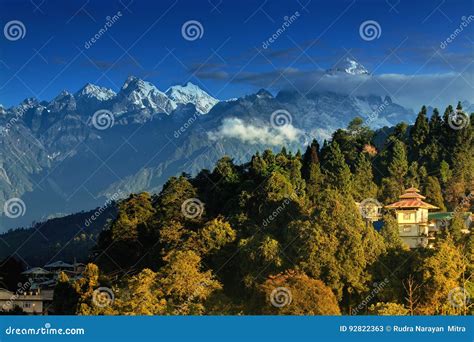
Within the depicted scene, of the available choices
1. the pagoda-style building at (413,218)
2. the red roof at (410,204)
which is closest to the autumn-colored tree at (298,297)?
the pagoda-style building at (413,218)

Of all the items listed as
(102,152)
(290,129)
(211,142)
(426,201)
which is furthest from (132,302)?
(102,152)

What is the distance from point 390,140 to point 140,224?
38.4 ft

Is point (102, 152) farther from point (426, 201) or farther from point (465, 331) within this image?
point (465, 331)

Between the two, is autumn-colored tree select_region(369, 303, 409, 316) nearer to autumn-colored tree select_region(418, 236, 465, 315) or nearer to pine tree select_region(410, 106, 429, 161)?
autumn-colored tree select_region(418, 236, 465, 315)

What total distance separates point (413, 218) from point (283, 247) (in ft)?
22.1

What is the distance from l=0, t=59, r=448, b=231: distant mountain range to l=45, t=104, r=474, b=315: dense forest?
717 centimetres

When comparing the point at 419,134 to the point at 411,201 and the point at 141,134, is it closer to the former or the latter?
the point at 411,201

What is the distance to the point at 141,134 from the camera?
327ft

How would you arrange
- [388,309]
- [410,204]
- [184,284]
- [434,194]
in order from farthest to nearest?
[434,194], [410,204], [184,284], [388,309]

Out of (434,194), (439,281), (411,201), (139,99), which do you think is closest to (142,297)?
(439,281)

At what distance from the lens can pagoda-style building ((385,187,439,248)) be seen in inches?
1036

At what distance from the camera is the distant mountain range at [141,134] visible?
167 ft

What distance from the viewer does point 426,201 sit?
29.7 meters

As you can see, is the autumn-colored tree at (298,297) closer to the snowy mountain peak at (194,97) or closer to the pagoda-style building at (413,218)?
the pagoda-style building at (413,218)
